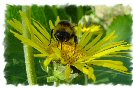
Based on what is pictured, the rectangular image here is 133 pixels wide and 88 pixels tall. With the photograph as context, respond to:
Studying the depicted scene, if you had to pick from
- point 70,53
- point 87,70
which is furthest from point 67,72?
point 70,53

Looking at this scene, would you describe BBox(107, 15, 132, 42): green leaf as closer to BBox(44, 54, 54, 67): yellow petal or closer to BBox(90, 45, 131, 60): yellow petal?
BBox(90, 45, 131, 60): yellow petal

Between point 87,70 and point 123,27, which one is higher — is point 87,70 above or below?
below

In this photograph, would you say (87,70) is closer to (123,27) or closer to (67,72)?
(67,72)

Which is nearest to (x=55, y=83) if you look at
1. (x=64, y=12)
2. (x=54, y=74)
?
(x=54, y=74)

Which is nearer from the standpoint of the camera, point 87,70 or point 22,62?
point 87,70

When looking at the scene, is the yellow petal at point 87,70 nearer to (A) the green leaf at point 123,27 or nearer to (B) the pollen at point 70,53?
(B) the pollen at point 70,53

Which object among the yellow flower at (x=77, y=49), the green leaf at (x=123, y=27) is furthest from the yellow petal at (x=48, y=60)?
the green leaf at (x=123, y=27)

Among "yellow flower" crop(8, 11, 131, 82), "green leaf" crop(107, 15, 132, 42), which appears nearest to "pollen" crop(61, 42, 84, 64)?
"yellow flower" crop(8, 11, 131, 82)

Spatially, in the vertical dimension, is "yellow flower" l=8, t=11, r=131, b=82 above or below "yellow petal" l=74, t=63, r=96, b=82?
above

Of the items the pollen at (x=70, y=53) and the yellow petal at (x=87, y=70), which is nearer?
the yellow petal at (x=87, y=70)
